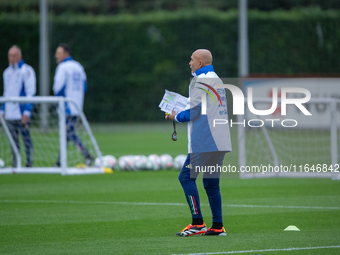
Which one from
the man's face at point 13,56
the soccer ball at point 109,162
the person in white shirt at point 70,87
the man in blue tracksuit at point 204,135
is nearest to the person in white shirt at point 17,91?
the man's face at point 13,56

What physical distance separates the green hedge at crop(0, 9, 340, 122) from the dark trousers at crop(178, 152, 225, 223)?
22.0 metres

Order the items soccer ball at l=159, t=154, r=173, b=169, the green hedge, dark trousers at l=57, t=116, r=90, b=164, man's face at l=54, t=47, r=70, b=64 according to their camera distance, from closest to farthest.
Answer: dark trousers at l=57, t=116, r=90, b=164 < man's face at l=54, t=47, r=70, b=64 < soccer ball at l=159, t=154, r=173, b=169 < the green hedge

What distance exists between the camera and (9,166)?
12484mm

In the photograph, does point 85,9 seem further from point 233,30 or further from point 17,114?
point 17,114

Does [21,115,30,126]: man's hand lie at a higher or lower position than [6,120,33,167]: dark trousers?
higher

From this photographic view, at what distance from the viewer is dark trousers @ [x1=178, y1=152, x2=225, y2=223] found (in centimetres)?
593

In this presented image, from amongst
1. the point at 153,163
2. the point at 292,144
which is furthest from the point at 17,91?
the point at 292,144

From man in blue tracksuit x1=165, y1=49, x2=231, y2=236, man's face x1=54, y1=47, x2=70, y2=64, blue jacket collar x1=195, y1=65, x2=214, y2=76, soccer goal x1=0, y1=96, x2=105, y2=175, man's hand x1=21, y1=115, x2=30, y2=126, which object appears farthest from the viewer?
man's face x1=54, y1=47, x2=70, y2=64

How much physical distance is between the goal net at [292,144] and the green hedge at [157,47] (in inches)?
346

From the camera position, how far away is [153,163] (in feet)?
40.0

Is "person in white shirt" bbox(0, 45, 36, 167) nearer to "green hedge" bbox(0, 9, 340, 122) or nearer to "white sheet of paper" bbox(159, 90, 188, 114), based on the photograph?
"white sheet of paper" bbox(159, 90, 188, 114)

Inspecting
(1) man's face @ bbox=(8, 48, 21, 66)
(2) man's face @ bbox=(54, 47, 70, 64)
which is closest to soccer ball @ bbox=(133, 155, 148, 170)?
(2) man's face @ bbox=(54, 47, 70, 64)

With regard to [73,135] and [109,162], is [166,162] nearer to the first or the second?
[109,162]

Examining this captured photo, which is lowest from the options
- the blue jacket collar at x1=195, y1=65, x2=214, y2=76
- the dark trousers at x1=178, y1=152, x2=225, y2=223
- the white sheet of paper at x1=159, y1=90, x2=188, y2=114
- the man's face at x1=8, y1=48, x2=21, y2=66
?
the dark trousers at x1=178, y1=152, x2=225, y2=223
